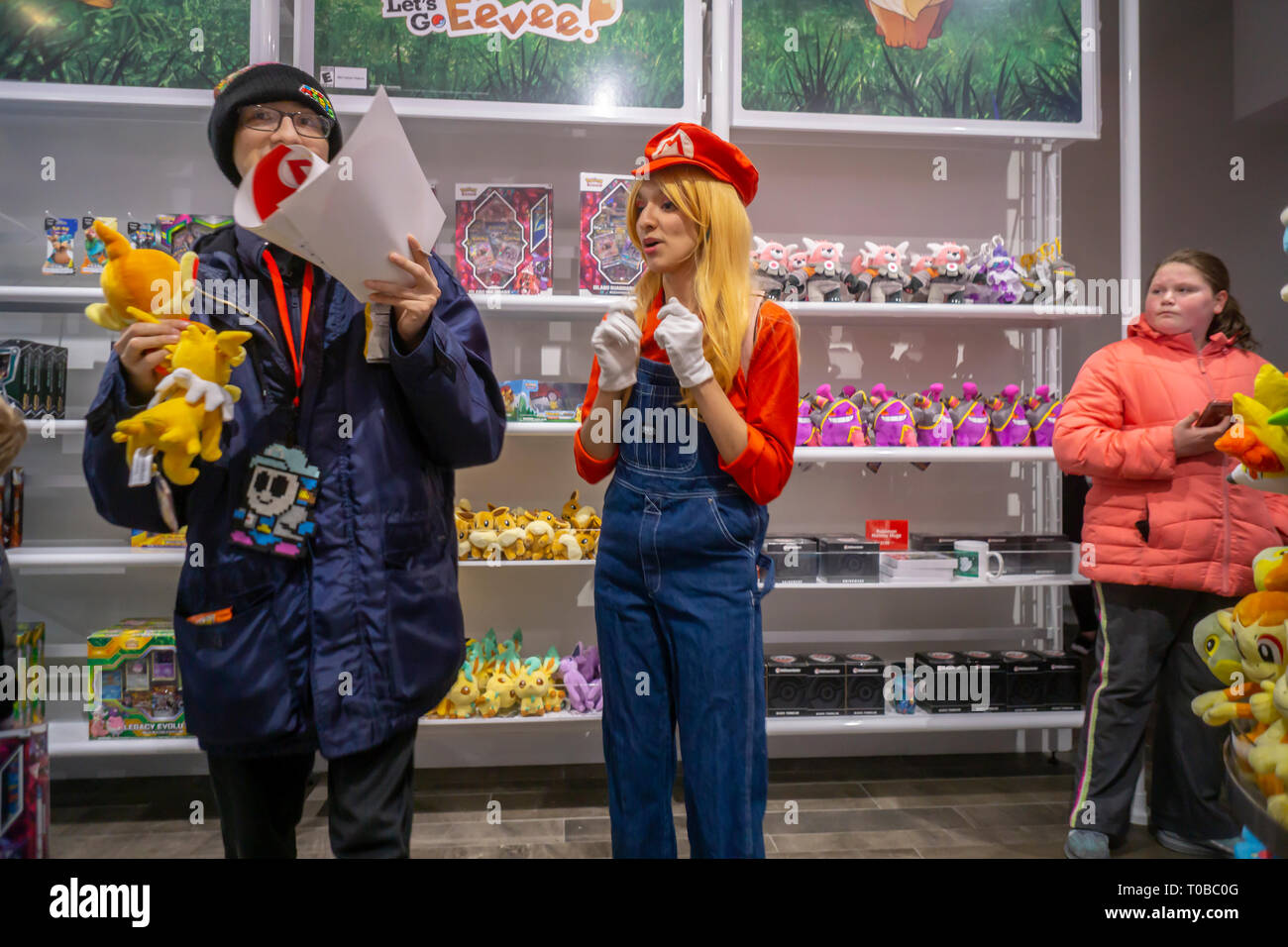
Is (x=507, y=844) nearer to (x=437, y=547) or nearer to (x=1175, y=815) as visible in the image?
(x=437, y=547)

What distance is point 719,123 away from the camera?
2.71 meters

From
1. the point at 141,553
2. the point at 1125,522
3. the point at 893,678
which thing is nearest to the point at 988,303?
the point at 1125,522

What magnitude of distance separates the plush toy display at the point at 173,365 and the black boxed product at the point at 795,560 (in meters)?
2.04

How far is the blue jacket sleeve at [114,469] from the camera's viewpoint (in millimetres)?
1007

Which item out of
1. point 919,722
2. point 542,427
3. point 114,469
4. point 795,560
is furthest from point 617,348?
point 919,722

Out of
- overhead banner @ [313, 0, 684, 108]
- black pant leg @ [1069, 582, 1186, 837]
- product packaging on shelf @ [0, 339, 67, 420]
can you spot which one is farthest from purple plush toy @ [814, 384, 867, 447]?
product packaging on shelf @ [0, 339, 67, 420]

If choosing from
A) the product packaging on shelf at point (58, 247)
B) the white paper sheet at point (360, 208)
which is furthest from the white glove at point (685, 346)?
the product packaging on shelf at point (58, 247)

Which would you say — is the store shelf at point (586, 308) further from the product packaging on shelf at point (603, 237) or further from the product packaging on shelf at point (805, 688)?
the product packaging on shelf at point (805, 688)

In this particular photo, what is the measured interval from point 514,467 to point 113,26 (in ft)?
6.16

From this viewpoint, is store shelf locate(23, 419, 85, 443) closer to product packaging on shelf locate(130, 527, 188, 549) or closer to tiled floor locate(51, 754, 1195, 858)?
product packaging on shelf locate(130, 527, 188, 549)

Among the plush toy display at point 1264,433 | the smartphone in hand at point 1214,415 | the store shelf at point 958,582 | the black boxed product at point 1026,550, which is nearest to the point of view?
the plush toy display at point 1264,433

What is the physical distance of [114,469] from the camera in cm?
104

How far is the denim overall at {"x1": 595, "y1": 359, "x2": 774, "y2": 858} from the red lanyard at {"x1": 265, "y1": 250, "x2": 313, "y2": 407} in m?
0.57

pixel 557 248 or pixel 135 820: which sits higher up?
pixel 557 248
